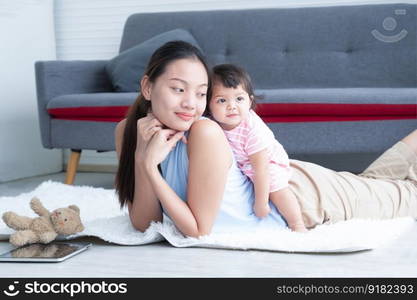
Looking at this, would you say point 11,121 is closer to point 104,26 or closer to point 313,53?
point 104,26

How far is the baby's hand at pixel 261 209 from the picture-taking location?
1.69 m

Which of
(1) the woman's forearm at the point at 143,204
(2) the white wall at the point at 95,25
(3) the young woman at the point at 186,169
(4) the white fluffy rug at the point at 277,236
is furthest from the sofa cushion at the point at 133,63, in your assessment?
(1) the woman's forearm at the point at 143,204

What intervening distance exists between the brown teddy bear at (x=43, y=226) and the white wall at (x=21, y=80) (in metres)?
2.20

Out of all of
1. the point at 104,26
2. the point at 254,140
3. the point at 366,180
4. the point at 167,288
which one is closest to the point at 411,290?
the point at 167,288

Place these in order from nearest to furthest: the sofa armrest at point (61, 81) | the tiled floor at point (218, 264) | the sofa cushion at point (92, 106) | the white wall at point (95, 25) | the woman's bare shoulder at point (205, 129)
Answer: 1. the tiled floor at point (218, 264)
2. the woman's bare shoulder at point (205, 129)
3. the sofa cushion at point (92, 106)
4. the sofa armrest at point (61, 81)
5. the white wall at point (95, 25)

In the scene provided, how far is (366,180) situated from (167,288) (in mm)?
1016

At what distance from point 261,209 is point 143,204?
1.04 ft

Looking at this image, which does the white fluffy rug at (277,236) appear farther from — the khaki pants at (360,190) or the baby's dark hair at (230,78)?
the baby's dark hair at (230,78)

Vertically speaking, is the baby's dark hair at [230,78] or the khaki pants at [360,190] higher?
the baby's dark hair at [230,78]

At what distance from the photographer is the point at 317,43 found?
3.40 m

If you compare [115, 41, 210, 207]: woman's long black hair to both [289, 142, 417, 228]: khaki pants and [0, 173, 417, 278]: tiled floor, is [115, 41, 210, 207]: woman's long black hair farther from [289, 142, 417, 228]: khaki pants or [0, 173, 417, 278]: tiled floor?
[289, 142, 417, 228]: khaki pants

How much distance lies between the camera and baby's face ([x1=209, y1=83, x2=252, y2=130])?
1.65 metres

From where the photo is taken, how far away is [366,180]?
2.08 metres

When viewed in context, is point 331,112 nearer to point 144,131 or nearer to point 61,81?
point 144,131
